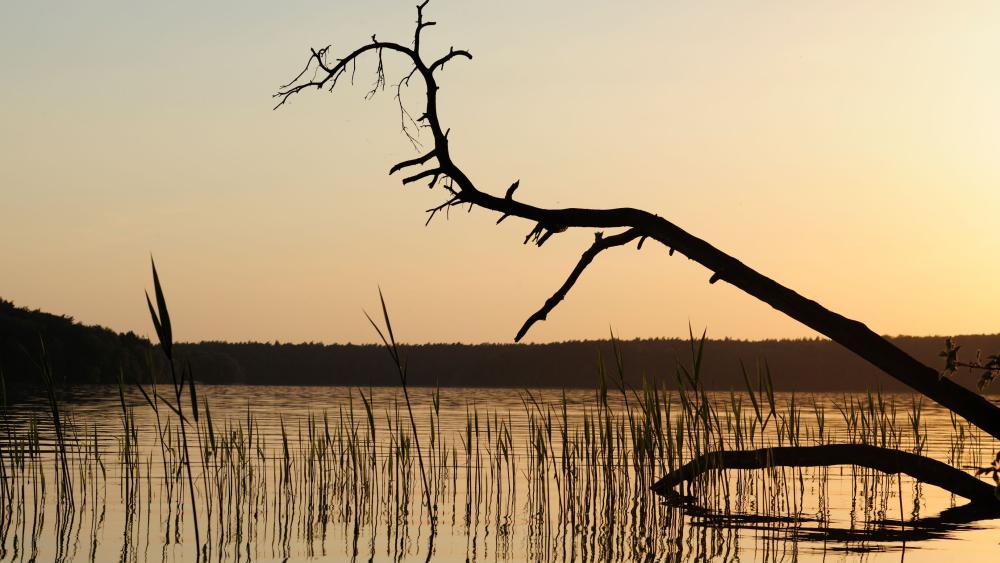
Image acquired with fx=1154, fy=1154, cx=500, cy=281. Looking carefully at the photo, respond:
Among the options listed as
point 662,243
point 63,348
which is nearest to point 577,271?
point 662,243

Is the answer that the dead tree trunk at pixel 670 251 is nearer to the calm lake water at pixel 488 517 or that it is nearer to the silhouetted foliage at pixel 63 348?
the calm lake water at pixel 488 517

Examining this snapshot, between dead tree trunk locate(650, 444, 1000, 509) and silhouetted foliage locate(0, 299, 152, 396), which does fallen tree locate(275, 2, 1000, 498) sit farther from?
silhouetted foliage locate(0, 299, 152, 396)

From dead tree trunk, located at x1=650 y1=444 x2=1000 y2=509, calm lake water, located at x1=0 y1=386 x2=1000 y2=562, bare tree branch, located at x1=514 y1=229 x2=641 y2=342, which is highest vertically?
bare tree branch, located at x1=514 y1=229 x2=641 y2=342

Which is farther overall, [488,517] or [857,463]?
[857,463]

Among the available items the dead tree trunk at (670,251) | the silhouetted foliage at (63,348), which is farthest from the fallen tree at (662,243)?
the silhouetted foliage at (63,348)

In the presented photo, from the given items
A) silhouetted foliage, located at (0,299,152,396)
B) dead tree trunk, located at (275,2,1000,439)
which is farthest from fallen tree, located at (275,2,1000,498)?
silhouetted foliage, located at (0,299,152,396)

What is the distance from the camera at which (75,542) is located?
976 centimetres

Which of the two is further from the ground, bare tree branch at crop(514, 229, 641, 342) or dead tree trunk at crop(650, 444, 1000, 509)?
bare tree branch at crop(514, 229, 641, 342)

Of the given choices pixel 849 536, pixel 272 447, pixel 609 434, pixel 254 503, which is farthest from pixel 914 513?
pixel 272 447

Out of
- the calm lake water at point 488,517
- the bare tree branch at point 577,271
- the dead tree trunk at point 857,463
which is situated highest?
the bare tree branch at point 577,271

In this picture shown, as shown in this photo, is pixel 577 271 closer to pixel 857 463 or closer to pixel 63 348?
pixel 857 463

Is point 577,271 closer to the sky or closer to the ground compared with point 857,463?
closer to the sky

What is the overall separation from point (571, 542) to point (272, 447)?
33.4ft

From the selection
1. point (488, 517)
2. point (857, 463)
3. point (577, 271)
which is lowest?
point (488, 517)
